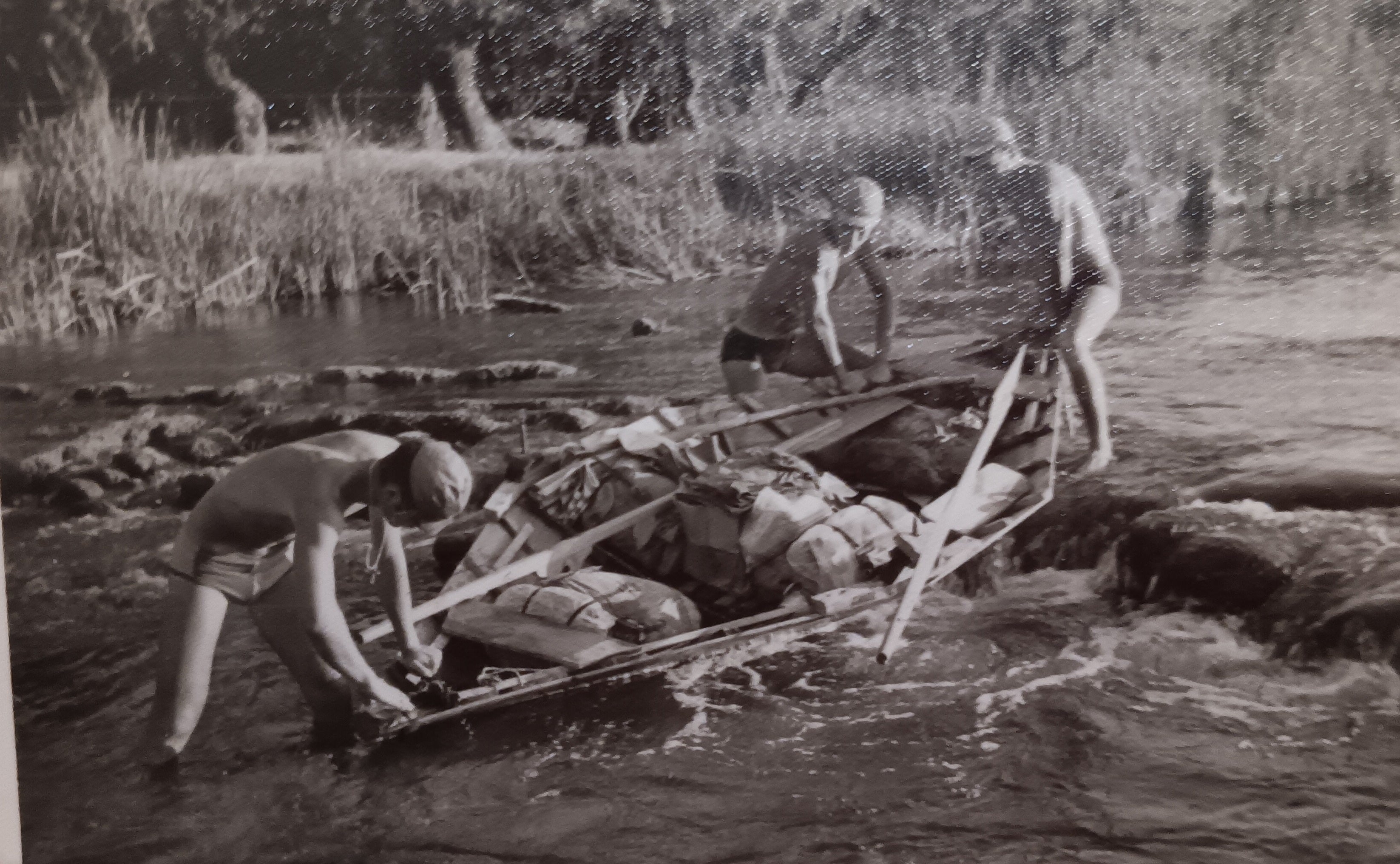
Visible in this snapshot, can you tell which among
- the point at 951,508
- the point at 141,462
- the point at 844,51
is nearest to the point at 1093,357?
the point at 951,508

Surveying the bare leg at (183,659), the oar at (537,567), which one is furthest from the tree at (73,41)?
the oar at (537,567)

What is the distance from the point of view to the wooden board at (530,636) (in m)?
2.76

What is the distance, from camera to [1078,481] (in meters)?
2.87

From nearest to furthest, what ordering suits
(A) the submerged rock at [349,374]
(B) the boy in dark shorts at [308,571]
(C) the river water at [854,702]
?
(C) the river water at [854,702]
(B) the boy in dark shorts at [308,571]
(A) the submerged rock at [349,374]

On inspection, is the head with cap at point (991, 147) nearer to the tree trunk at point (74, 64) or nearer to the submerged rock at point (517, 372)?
the submerged rock at point (517, 372)

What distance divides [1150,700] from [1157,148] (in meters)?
1.31

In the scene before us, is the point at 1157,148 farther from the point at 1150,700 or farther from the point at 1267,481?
the point at 1150,700

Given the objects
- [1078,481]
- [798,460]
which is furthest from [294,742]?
[1078,481]

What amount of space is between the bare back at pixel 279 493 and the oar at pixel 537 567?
0.89 feet

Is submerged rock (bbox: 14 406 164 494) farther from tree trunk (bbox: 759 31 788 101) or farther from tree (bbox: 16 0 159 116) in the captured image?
tree trunk (bbox: 759 31 788 101)

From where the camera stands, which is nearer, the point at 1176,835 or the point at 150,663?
the point at 1176,835

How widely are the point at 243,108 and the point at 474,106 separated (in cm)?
58

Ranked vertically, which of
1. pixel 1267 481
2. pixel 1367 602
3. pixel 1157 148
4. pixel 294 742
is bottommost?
pixel 294 742

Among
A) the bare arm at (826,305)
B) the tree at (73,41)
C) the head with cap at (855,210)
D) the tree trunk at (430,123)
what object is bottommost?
the bare arm at (826,305)
